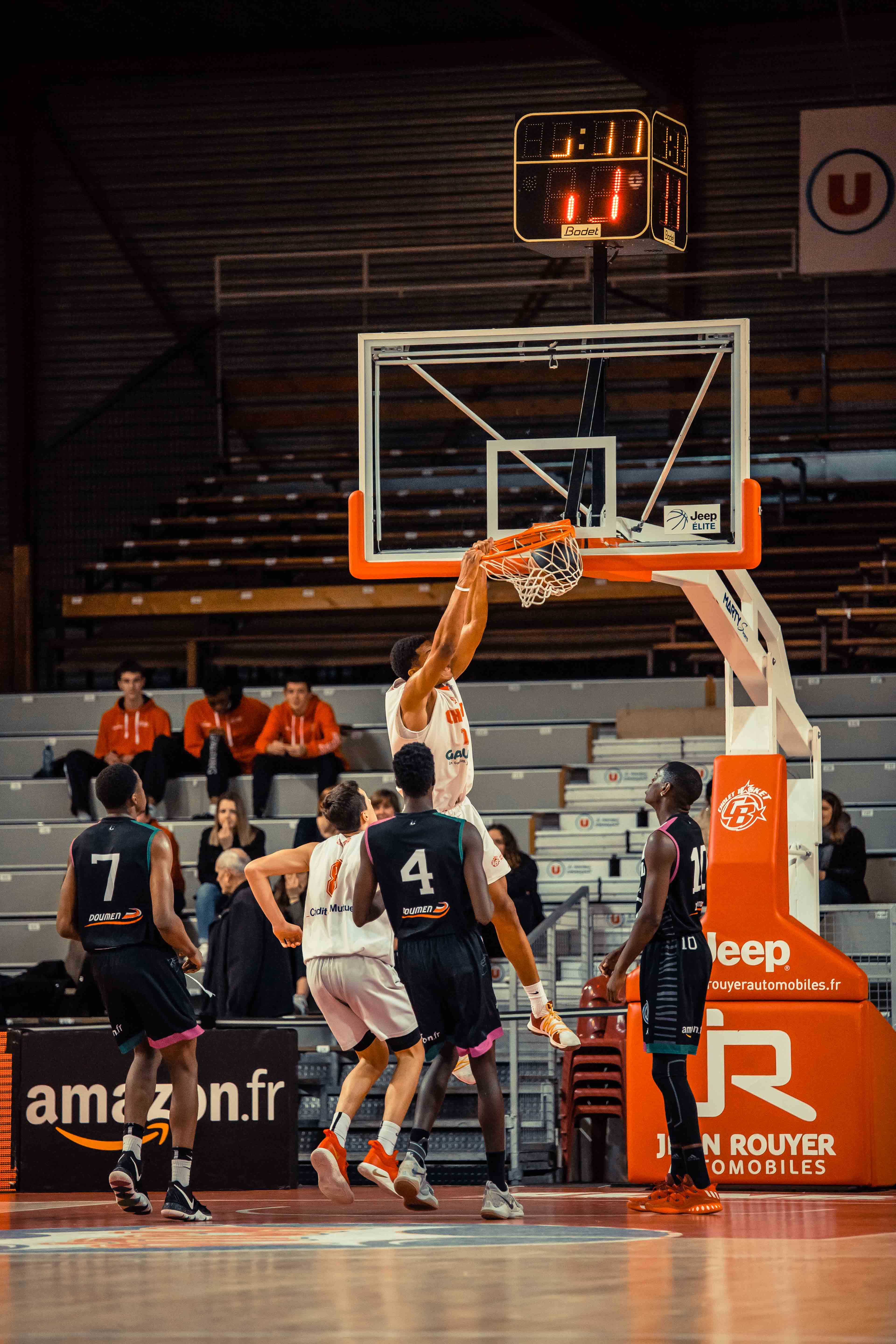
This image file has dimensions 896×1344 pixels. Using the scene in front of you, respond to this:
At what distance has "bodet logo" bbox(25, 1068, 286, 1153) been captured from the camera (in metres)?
10.2

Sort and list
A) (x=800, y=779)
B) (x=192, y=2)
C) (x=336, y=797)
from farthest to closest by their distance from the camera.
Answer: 1. (x=192, y=2)
2. (x=800, y=779)
3. (x=336, y=797)

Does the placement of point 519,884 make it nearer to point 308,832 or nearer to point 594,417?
point 308,832

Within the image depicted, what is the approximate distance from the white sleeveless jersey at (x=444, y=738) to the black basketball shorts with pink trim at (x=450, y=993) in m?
0.89

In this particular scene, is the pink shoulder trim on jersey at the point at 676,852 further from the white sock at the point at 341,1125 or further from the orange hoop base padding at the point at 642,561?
the white sock at the point at 341,1125

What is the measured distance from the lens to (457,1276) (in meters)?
5.92

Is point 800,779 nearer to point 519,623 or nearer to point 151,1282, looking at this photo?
point 151,1282

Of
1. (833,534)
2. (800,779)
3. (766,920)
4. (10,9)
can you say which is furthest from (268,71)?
(766,920)

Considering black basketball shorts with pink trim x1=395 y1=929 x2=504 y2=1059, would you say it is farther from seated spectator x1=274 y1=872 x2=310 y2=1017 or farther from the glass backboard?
seated spectator x1=274 y1=872 x2=310 y2=1017

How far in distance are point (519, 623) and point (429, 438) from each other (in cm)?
261

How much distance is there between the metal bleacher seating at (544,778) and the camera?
15.3 meters

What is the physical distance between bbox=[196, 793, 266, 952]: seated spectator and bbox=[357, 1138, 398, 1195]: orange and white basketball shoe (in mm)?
5935

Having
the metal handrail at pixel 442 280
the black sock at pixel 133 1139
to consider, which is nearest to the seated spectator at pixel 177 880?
the black sock at pixel 133 1139

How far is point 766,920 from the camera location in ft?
32.0

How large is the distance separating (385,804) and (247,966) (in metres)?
1.53
